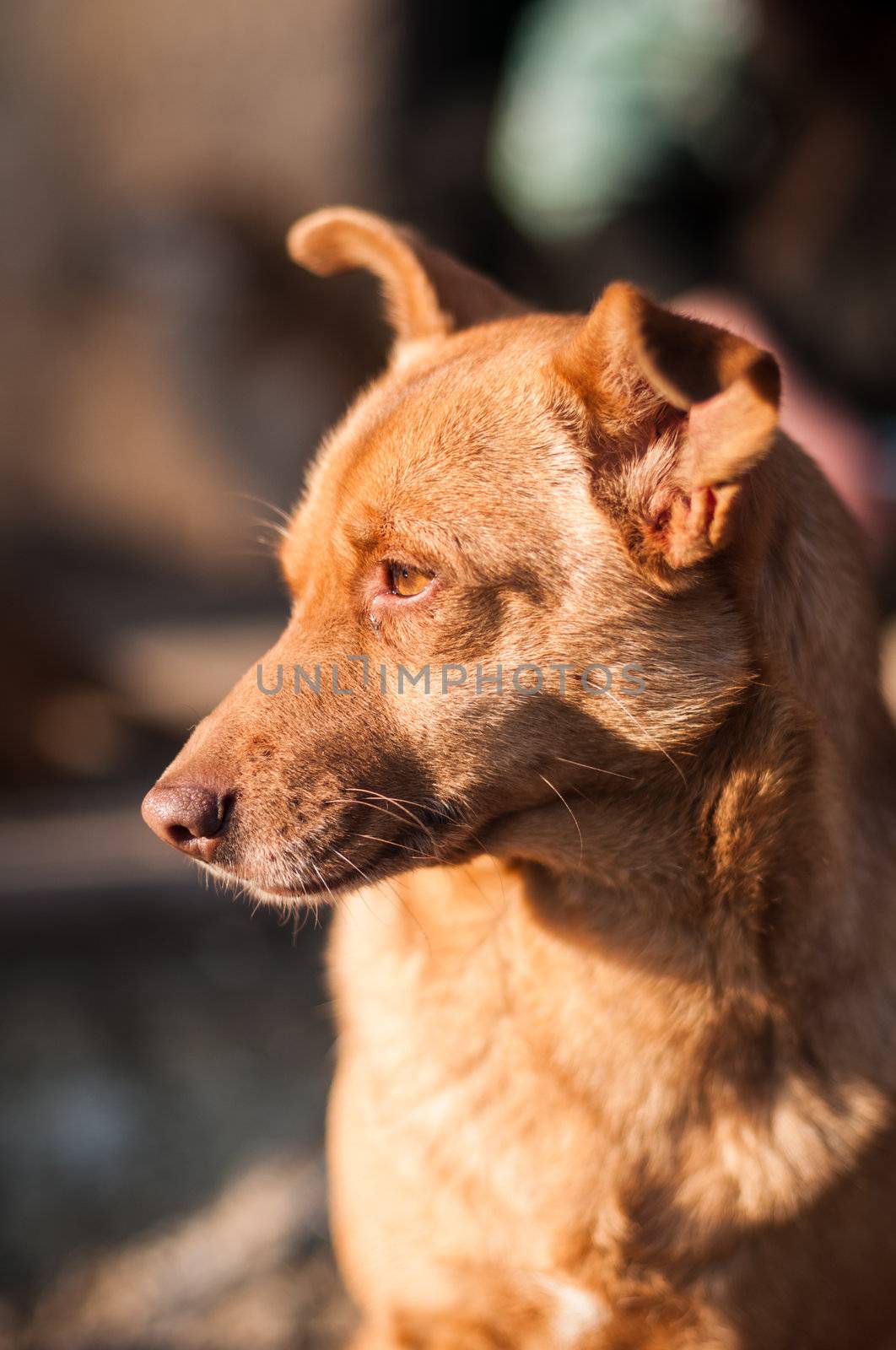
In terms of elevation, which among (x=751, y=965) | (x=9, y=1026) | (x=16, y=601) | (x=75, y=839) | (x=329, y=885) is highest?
(x=751, y=965)

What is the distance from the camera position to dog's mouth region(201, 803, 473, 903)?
201 cm

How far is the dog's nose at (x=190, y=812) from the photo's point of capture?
195cm

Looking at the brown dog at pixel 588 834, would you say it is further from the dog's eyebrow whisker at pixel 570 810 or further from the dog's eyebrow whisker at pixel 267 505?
the dog's eyebrow whisker at pixel 267 505

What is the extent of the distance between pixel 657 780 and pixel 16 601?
11.9 ft

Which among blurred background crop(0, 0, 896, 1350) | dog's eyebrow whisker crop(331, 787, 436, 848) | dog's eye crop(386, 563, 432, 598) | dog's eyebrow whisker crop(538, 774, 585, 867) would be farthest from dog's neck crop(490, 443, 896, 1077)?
blurred background crop(0, 0, 896, 1350)

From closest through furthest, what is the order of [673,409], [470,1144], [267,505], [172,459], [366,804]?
[673,409], [366,804], [470,1144], [267,505], [172,459]

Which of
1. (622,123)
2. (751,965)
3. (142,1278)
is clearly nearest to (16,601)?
(142,1278)

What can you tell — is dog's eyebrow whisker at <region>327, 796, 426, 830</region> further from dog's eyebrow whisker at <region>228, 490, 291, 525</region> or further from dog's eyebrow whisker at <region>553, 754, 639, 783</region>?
dog's eyebrow whisker at <region>228, 490, 291, 525</region>

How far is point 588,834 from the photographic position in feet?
6.79

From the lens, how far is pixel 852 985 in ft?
7.28

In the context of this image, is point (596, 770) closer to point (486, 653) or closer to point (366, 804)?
point (486, 653)

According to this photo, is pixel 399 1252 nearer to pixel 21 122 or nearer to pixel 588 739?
pixel 588 739

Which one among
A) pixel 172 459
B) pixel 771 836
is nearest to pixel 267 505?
pixel 771 836

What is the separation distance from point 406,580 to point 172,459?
3.44m
